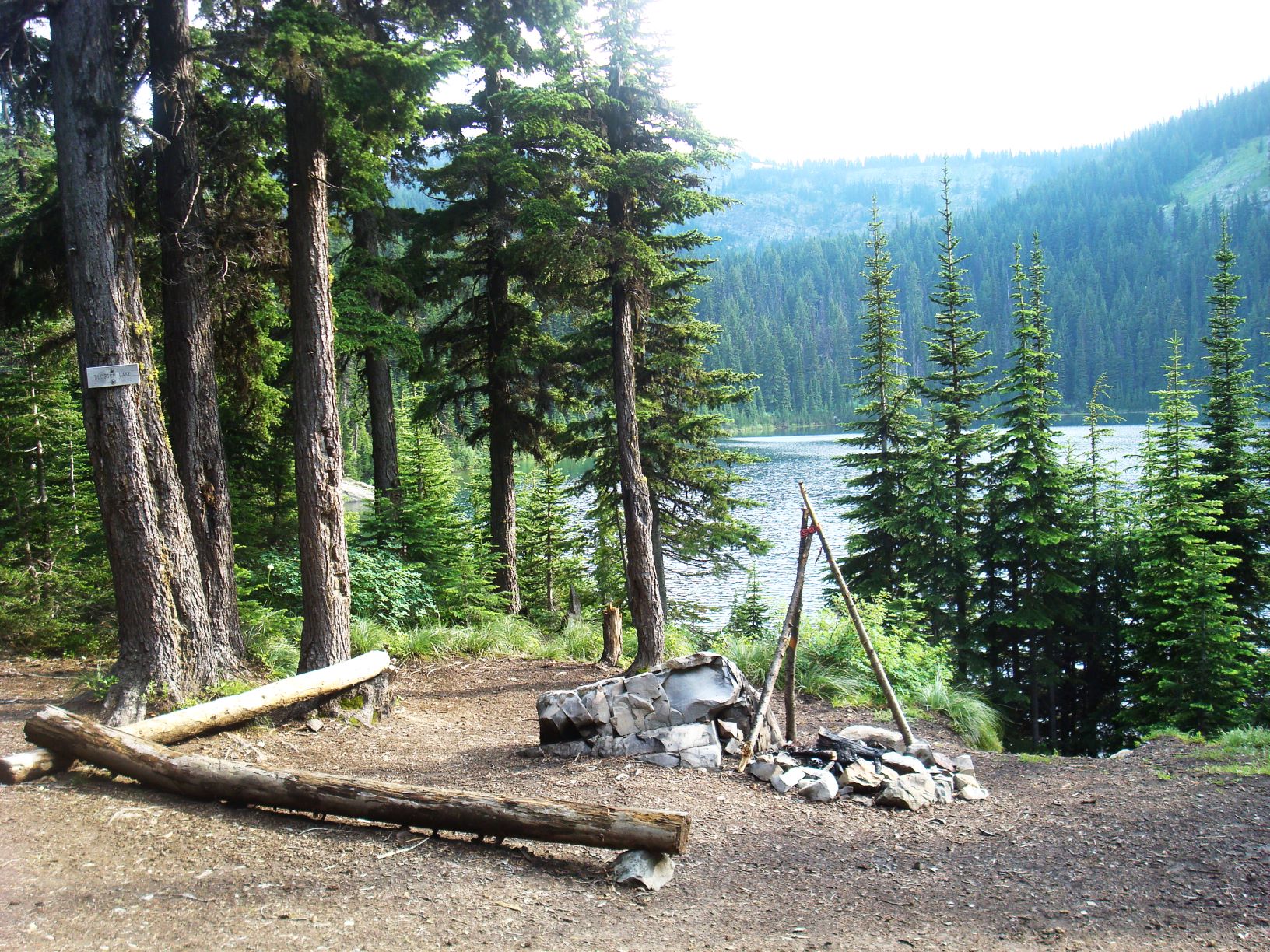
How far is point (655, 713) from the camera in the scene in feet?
22.4

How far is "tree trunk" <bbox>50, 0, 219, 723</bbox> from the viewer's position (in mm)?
6391

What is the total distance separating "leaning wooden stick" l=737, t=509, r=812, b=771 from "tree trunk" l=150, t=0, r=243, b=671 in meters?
4.65

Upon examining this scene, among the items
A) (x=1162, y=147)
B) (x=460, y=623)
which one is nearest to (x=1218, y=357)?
(x=460, y=623)

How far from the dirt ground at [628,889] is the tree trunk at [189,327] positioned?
81.5 inches

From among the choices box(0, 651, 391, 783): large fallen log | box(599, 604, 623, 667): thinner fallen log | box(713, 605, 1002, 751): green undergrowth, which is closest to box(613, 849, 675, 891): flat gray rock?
box(0, 651, 391, 783): large fallen log

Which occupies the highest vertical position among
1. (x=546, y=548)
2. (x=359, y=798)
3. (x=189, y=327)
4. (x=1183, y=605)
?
(x=189, y=327)

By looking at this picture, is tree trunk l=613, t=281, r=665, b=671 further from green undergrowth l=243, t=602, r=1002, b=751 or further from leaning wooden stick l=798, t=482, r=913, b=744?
leaning wooden stick l=798, t=482, r=913, b=744

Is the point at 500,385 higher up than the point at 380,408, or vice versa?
the point at 500,385

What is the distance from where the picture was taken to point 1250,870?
4863 millimetres

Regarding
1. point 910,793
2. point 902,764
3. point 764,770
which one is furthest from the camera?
point 902,764

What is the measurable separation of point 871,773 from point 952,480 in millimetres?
16734

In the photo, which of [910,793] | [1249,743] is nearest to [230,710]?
[910,793]

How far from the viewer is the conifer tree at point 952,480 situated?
20234mm

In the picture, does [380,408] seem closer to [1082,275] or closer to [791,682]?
[791,682]
